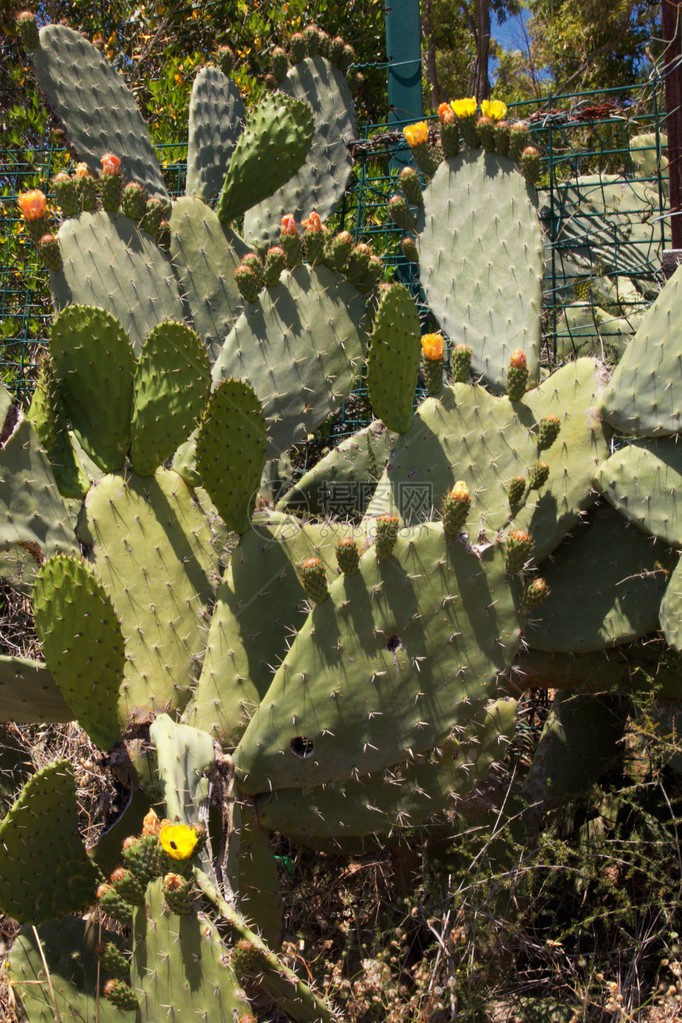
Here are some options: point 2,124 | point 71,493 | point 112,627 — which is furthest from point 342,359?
point 2,124

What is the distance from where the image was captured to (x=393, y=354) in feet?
7.48

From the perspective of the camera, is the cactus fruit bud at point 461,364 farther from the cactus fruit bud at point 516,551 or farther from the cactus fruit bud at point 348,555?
the cactus fruit bud at point 348,555

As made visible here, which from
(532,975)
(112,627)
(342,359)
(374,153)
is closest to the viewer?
(112,627)

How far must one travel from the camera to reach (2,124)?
15.9 ft

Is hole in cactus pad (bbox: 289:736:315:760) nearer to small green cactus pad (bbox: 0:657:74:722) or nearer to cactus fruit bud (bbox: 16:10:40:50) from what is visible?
small green cactus pad (bbox: 0:657:74:722)

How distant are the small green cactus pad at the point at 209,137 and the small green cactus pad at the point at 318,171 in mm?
172

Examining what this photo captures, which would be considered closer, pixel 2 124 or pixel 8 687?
pixel 8 687

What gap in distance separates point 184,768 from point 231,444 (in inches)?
25.5

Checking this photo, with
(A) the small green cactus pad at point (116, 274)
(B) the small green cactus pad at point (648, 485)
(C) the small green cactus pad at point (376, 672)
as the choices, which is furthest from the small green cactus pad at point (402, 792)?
(A) the small green cactus pad at point (116, 274)

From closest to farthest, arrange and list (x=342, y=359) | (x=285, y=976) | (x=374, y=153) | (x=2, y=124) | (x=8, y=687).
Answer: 1. (x=285, y=976)
2. (x=8, y=687)
3. (x=342, y=359)
4. (x=374, y=153)
5. (x=2, y=124)

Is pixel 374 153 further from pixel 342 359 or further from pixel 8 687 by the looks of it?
pixel 8 687

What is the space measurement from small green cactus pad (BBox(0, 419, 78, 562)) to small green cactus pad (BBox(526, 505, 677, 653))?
112cm

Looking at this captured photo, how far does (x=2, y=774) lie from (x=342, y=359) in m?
1.45

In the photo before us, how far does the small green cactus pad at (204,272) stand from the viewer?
2.98 metres
